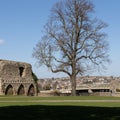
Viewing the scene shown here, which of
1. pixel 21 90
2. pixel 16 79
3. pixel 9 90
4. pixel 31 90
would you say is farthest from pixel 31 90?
pixel 9 90

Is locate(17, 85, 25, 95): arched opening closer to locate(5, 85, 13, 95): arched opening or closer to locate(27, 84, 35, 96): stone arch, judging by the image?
locate(27, 84, 35, 96): stone arch

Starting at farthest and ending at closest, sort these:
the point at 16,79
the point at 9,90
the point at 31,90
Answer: the point at 31,90 → the point at 16,79 → the point at 9,90

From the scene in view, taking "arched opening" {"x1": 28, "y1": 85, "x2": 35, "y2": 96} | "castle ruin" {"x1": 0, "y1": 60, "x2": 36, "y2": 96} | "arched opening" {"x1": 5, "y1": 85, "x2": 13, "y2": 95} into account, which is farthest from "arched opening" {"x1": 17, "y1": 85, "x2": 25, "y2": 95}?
"arched opening" {"x1": 5, "y1": 85, "x2": 13, "y2": 95}

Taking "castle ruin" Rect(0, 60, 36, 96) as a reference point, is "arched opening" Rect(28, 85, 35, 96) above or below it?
below

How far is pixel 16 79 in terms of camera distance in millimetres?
56094

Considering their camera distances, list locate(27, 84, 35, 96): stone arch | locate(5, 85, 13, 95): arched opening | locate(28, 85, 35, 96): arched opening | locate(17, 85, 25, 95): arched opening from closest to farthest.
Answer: locate(5, 85, 13, 95): arched opening
locate(17, 85, 25, 95): arched opening
locate(28, 85, 35, 96): arched opening
locate(27, 84, 35, 96): stone arch

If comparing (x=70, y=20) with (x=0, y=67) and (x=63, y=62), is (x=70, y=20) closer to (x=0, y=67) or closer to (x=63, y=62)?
(x=63, y=62)

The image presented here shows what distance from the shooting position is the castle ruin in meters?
53.6

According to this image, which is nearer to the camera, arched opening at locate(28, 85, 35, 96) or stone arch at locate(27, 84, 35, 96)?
arched opening at locate(28, 85, 35, 96)

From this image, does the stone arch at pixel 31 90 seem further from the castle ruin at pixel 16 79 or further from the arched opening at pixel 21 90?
the arched opening at pixel 21 90

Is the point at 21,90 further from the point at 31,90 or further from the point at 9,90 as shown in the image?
the point at 9,90

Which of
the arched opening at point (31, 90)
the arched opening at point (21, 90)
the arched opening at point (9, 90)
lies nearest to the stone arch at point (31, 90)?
the arched opening at point (31, 90)

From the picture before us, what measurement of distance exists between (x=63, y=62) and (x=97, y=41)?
5.14 metres
